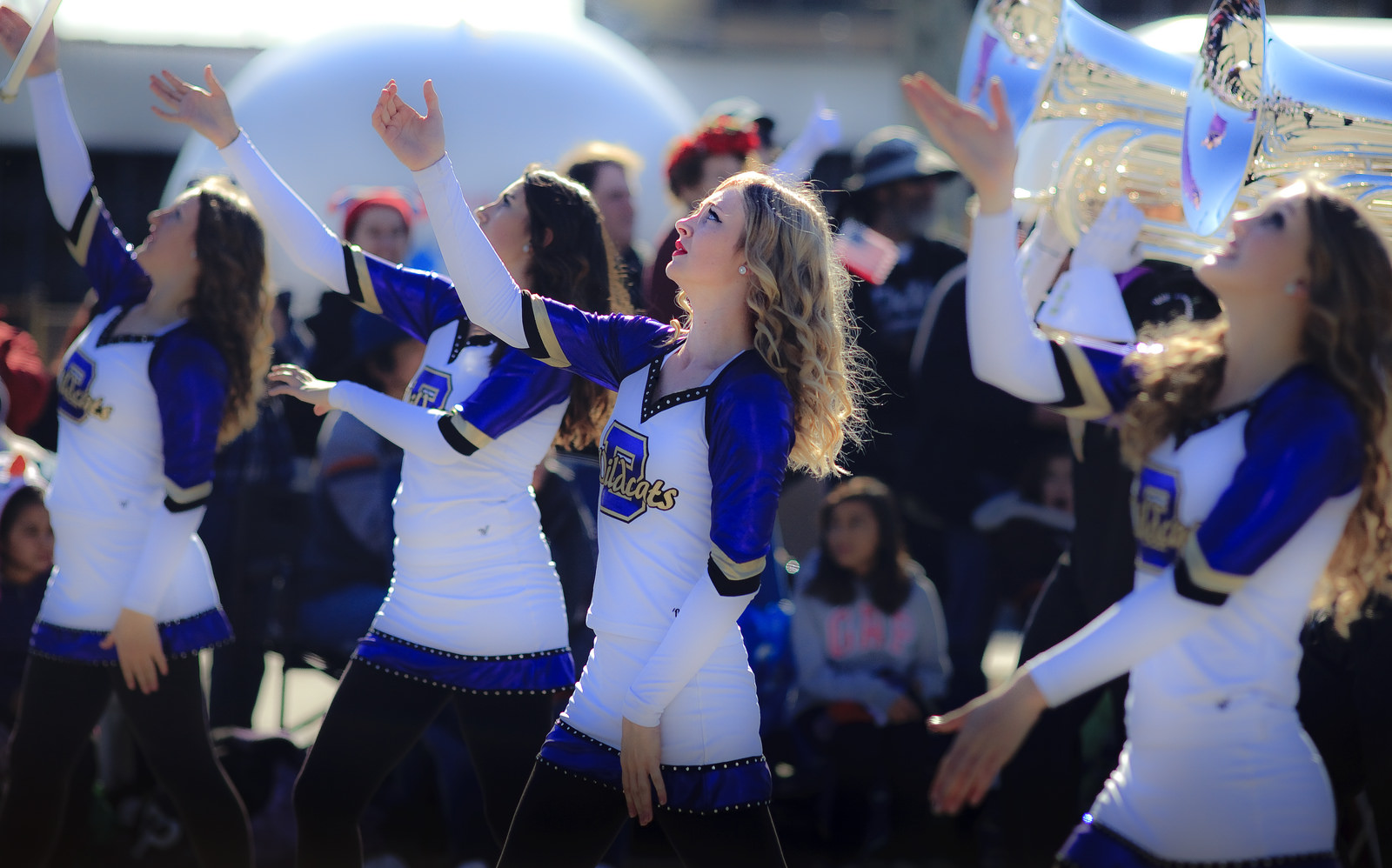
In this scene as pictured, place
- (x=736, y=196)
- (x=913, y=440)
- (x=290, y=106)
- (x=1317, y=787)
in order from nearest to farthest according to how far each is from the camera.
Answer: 1. (x=1317, y=787)
2. (x=736, y=196)
3. (x=913, y=440)
4. (x=290, y=106)

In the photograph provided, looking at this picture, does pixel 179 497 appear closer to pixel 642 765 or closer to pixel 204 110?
pixel 204 110

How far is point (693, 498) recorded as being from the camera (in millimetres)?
2387

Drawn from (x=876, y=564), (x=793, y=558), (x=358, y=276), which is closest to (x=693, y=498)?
(x=358, y=276)

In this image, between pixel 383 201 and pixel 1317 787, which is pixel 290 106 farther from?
pixel 1317 787

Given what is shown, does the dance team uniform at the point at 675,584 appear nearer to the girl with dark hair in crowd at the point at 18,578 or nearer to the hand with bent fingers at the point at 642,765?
the hand with bent fingers at the point at 642,765

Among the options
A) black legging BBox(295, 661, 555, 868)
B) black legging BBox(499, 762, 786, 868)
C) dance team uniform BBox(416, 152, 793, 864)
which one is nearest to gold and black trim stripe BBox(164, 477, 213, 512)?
black legging BBox(295, 661, 555, 868)

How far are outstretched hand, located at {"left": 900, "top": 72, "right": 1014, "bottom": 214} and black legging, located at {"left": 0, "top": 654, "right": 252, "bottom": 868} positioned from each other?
2145mm

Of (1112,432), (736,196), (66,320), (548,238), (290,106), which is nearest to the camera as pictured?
(736,196)

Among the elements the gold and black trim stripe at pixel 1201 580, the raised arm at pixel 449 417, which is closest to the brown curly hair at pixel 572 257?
the raised arm at pixel 449 417

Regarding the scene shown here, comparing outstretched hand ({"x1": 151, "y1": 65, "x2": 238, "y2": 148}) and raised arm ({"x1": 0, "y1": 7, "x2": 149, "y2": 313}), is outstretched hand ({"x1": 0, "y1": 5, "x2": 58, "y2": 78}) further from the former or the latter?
outstretched hand ({"x1": 151, "y1": 65, "x2": 238, "y2": 148})

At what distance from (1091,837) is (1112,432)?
1.59m

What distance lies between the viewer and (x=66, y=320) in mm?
10969

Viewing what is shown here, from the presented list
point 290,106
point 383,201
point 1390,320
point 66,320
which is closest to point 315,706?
point 383,201

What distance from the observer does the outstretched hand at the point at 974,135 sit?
2.14 m
